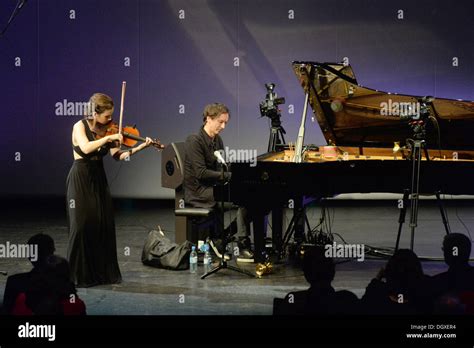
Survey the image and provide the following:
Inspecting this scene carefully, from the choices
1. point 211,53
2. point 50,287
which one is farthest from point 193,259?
point 211,53

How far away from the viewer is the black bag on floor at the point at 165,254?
5.62m

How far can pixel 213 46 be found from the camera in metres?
9.57

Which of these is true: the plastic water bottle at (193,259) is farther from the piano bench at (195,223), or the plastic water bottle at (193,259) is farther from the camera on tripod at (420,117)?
the camera on tripod at (420,117)

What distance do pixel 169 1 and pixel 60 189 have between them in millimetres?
3145

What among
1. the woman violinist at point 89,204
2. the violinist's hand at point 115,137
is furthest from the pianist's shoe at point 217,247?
the violinist's hand at point 115,137

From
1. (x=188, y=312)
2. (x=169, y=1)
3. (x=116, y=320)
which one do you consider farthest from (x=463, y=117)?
(x=169, y=1)

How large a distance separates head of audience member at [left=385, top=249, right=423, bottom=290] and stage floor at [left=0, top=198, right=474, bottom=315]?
49.4 inches

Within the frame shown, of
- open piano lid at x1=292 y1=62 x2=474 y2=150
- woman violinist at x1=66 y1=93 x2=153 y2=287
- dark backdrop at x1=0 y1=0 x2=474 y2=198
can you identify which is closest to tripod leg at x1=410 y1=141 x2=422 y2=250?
open piano lid at x1=292 y1=62 x2=474 y2=150

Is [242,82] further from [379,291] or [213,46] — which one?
[379,291]

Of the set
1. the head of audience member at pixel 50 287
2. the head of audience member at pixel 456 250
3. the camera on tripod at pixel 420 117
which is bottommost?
the head of audience member at pixel 50 287

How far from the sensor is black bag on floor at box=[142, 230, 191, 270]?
5.62m

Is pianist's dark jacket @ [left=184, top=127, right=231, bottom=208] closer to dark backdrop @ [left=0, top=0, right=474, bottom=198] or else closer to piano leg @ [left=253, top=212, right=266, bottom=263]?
piano leg @ [left=253, top=212, right=266, bottom=263]

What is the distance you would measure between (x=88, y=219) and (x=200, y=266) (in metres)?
1.18

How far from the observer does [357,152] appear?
20.3 ft
